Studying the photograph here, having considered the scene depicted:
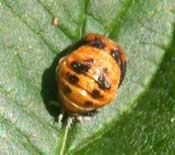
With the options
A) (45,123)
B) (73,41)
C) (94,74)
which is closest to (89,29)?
(73,41)

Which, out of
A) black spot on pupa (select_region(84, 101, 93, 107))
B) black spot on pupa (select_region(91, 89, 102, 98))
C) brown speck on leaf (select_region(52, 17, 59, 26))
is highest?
brown speck on leaf (select_region(52, 17, 59, 26))

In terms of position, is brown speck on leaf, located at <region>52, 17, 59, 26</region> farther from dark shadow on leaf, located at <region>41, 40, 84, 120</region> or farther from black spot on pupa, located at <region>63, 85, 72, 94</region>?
black spot on pupa, located at <region>63, 85, 72, 94</region>

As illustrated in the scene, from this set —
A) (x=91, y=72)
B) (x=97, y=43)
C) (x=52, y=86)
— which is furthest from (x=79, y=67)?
(x=52, y=86)

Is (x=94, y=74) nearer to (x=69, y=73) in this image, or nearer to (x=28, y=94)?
(x=69, y=73)

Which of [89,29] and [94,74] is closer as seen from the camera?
[94,74]

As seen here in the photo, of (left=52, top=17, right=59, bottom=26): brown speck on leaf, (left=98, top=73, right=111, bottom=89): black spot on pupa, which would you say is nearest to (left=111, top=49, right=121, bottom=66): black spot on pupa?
(left=98, top=73, right=111, bottom=89): black spot on pupa

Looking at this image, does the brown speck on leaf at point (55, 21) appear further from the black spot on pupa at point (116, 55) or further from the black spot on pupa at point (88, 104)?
the black spot on pupa at point (88, 104)

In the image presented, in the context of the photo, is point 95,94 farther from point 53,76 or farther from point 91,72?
point 53,76

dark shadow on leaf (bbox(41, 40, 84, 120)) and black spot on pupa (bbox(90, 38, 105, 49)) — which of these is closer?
black spot on pupa (bbox(90, 38, 105, 49))
